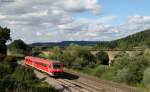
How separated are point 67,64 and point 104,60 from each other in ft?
42.3

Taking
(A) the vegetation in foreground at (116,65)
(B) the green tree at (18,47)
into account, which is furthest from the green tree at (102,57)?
(B) the green tree at (18,47)

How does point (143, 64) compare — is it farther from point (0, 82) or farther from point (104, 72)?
point (0, 82)

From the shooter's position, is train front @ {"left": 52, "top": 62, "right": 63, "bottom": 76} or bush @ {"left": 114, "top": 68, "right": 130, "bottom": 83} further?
train front @ {"left": 52, "top": 62, "right": 63, "bottom": 76}

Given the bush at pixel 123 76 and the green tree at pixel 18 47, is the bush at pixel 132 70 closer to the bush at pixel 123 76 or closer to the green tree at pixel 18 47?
the bush at pixel 123 76

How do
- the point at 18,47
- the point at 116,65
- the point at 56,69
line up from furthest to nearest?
the point at 18,47
the point at 116,65
the point at 56,69

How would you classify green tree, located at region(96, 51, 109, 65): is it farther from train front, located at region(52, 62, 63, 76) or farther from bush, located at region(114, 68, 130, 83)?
bush, located at region(114, 68, 130, 83)

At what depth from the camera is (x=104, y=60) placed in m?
80.2

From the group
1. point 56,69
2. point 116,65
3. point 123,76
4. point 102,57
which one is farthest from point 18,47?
point 123,76

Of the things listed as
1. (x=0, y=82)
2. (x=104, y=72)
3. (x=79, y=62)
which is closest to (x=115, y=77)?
(x=104, y=72)

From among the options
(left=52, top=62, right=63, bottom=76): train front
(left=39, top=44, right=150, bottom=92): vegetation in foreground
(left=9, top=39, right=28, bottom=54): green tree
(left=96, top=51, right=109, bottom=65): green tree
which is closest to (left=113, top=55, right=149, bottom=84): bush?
(left=39, top=44, right=150, bottom=92): vegetation in foreground

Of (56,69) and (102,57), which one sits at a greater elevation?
(56,69)

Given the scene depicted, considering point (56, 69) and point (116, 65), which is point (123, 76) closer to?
point (116, 65)

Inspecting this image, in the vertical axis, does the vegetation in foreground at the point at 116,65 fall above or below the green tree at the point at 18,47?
below

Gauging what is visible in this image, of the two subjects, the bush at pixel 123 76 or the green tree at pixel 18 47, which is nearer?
the bush at pixel 123 76
